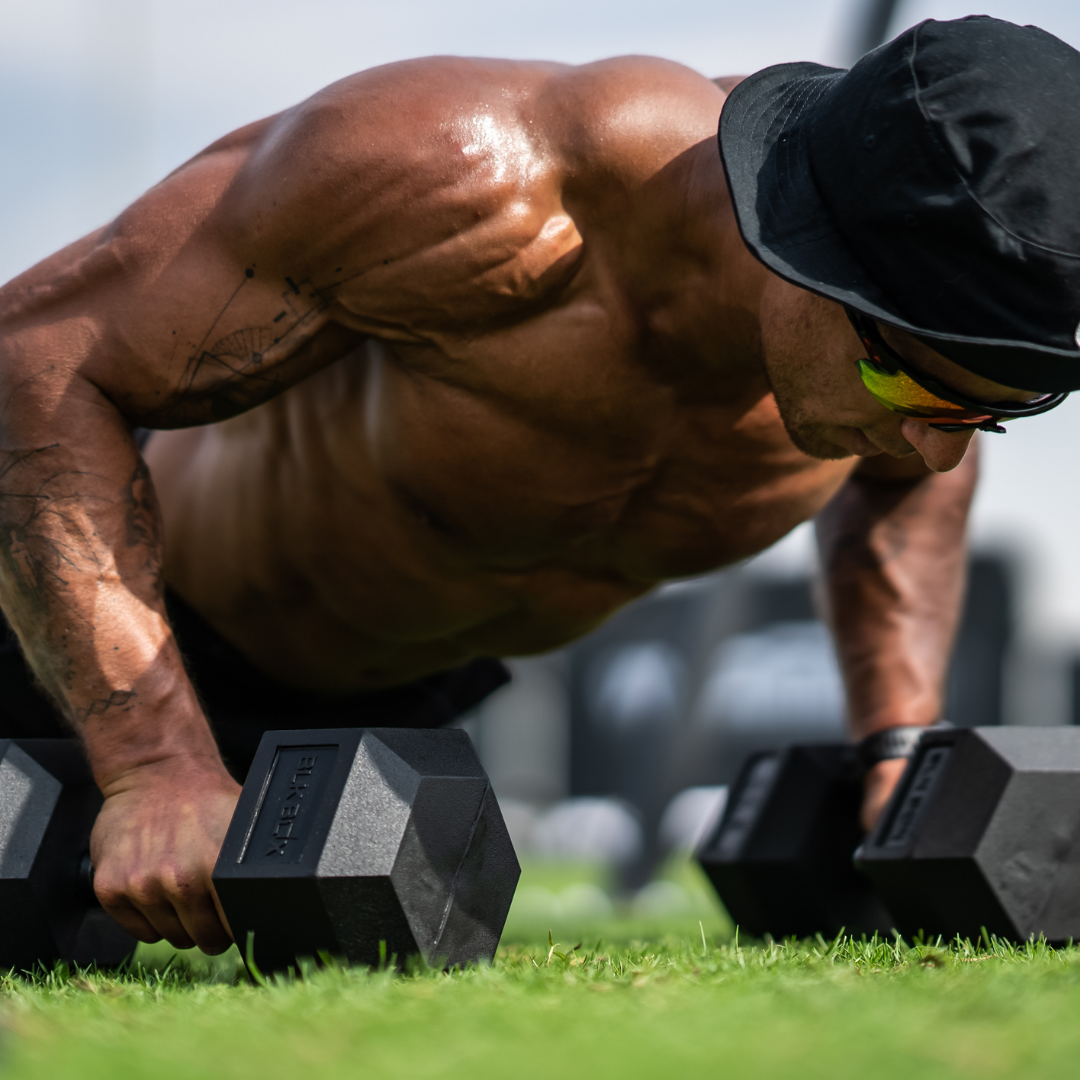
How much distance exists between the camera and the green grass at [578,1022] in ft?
3.03

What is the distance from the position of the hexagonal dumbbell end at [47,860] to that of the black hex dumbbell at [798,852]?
1.20 m

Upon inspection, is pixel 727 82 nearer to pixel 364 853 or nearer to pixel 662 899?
pixel 364 853

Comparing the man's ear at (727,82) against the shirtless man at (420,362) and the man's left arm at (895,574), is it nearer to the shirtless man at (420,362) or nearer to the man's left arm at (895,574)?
the shirtless man at (420,362)

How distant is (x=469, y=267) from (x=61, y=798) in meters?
0.95

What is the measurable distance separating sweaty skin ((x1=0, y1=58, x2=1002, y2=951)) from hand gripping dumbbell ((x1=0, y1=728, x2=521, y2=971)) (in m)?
0.11

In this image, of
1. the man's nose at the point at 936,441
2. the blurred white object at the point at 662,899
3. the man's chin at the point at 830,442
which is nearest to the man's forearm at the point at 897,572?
the man's chin at the point at 830,442

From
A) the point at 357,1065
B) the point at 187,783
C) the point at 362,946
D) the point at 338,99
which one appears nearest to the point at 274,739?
the point at 187,783

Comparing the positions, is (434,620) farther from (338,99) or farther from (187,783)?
(338,99)

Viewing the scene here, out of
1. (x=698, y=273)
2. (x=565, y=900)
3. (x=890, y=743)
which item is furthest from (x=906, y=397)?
(x=565, y=900)

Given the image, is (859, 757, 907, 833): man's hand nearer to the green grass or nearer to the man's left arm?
the man's left arm

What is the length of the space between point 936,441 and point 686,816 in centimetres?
749

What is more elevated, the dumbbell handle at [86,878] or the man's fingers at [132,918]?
the man's fingers at [132,918]

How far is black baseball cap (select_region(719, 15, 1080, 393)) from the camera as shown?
1490 mm

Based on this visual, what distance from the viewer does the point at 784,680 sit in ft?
35.5
